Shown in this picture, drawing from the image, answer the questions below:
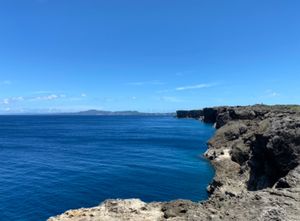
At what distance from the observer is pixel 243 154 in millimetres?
73812

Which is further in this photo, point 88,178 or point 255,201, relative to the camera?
point 88,178

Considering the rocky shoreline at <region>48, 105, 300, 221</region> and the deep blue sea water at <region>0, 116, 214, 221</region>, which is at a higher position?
the rocky shoreline at <region>48, 105, 300, 221</region>

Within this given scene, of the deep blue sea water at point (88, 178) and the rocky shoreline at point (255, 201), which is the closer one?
the rocky shoreline at point (255, 201)

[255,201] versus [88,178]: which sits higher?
[255,201]

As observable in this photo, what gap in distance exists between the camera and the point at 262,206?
23.3 meters

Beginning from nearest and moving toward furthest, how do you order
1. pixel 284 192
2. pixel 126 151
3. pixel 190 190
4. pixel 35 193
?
pixel 284 192
pixel 35 193
pixel 190 190
pixel 126 151

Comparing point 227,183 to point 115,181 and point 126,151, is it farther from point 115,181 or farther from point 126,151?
point 126,151

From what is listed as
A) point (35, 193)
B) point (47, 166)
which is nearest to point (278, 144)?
point (35, 193)

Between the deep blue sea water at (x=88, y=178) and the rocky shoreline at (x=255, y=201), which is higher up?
the rocky shoreline at (x=255, y=201)

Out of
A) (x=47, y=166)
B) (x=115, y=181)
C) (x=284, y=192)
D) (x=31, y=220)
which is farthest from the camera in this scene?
(x=47, y=166)

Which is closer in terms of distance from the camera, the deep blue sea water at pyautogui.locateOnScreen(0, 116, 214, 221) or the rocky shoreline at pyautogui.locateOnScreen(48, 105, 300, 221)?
the rocky shoreline at pyautogui.locateOnScreen(48, 105, 300, 221)

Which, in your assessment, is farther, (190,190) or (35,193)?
(190,190)

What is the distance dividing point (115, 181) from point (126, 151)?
41.9 metres

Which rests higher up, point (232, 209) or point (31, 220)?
point (232, 209)
